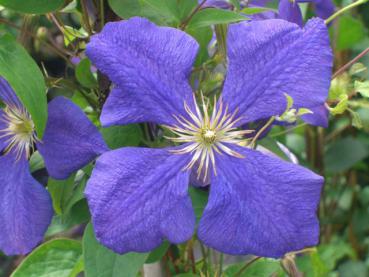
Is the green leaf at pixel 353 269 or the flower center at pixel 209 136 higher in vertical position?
the flower center at pixel 209 136

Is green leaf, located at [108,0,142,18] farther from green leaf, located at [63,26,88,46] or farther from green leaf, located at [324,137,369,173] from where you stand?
green leaf, located at [324,137,369,173]

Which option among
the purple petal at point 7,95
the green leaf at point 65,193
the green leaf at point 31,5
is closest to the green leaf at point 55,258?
the green leaf at point 65,193

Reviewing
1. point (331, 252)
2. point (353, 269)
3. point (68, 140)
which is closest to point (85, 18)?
point (68, 140)

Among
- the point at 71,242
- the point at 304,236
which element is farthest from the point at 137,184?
the point at 71,242

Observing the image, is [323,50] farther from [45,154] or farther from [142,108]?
[45,154]

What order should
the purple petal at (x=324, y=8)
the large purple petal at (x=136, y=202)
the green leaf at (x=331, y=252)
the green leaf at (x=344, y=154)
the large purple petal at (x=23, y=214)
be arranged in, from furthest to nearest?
the green leaf at (x=344, y=154) < the green leaf at (x=331, y=252) < the purple petal at (x=324, y=8) < the large purple petal at (x=23, y=214) < the large purple petal at (x=136, y=202)

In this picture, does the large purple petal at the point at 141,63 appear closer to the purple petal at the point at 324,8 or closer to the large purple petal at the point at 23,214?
the large purple petal at the point at 23,214
